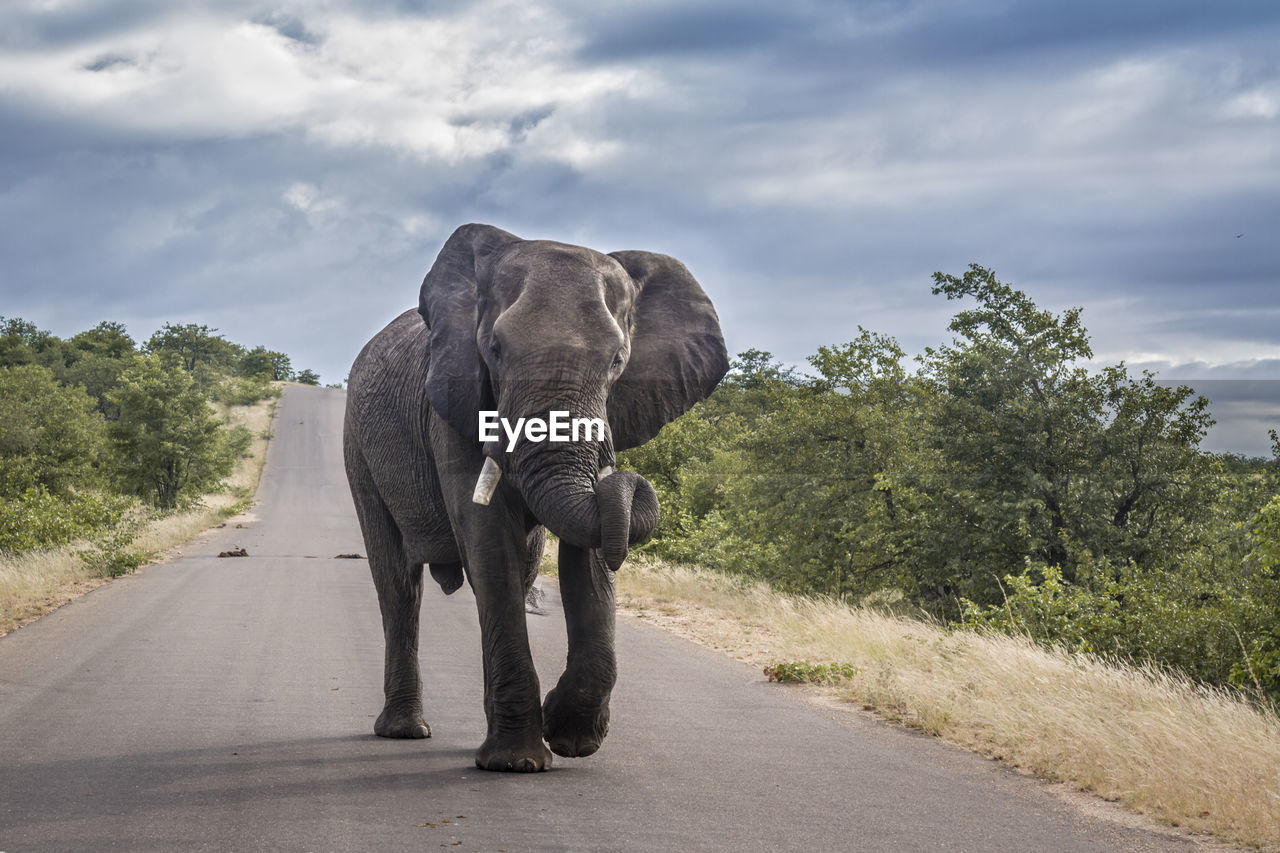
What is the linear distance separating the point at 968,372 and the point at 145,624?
513 inches

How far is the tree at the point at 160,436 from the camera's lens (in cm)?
4762

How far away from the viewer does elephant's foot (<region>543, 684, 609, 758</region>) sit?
6.92m

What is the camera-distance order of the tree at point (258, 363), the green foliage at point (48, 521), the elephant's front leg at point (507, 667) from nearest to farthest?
the elephant's front leg at point (507, 667), the green foliage at point (48, 521), the tree at point (258, 363)

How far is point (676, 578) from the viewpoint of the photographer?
22703 mm

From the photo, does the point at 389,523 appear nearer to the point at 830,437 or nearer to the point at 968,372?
the point at 968,372

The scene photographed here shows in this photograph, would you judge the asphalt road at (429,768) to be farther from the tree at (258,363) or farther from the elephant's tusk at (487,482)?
the tree at (258,363)

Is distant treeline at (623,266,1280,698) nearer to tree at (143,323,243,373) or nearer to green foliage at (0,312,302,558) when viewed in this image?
green foliage at (0,312,302,558)

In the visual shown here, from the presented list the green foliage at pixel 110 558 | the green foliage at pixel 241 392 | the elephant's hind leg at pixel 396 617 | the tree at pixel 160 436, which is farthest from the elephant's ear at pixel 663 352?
the green foliage at pixel 241 392

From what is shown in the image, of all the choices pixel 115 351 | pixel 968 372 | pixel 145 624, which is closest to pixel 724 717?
pixel 145 624

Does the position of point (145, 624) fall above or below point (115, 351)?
below

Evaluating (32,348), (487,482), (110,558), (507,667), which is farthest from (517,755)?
(32,348)

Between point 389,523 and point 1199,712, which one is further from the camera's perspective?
point 389,523

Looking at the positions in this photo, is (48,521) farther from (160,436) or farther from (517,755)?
(160,436)

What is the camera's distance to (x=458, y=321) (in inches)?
285
